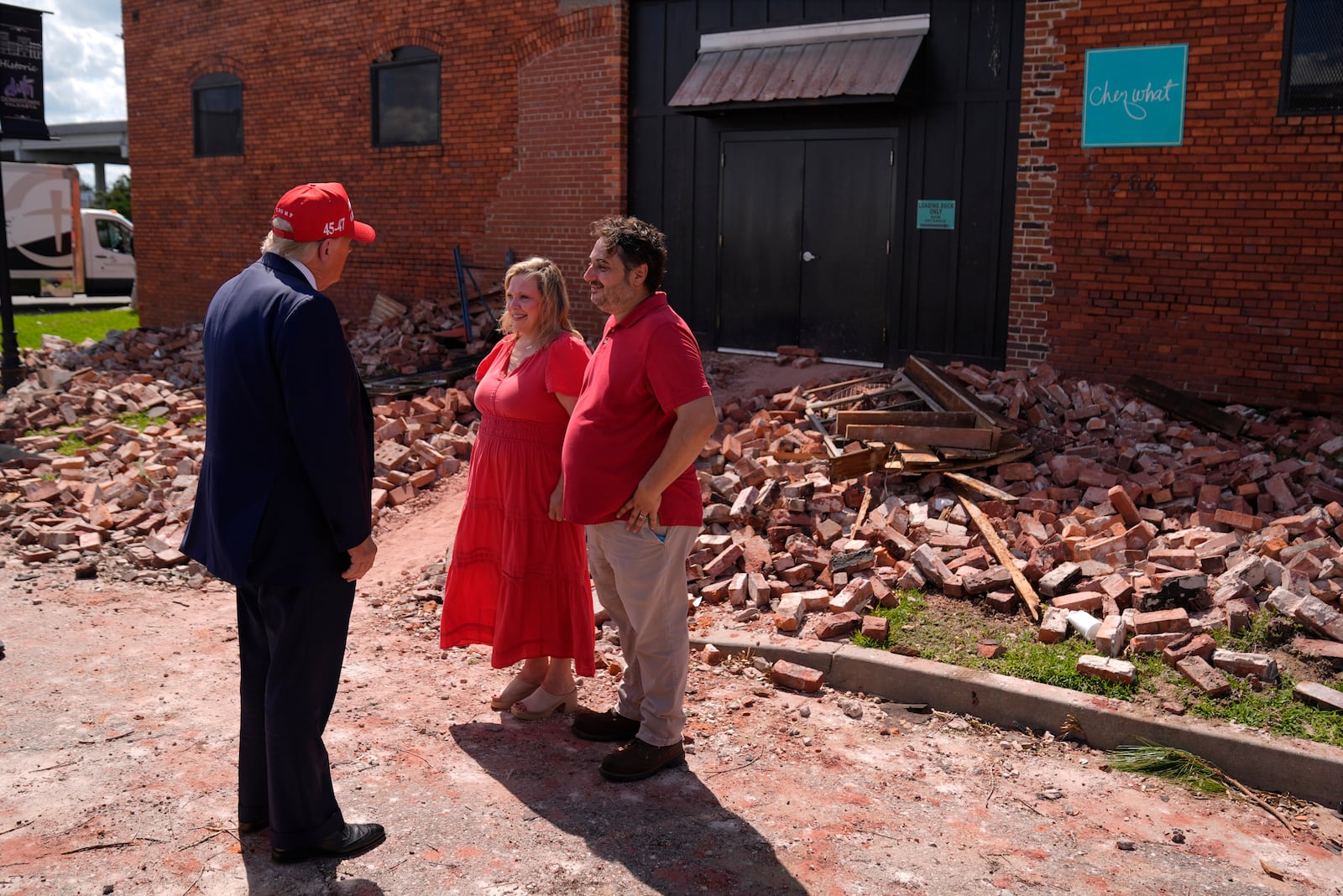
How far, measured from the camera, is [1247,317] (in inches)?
390

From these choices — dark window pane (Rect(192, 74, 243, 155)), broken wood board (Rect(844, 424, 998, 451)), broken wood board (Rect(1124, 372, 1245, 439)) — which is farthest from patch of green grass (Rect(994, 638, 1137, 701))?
dark window pane (Rect(192, 74, 243, 155))

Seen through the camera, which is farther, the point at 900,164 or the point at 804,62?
the point at 804,62

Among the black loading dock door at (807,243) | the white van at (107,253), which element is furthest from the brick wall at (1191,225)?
the white van at (107,253)

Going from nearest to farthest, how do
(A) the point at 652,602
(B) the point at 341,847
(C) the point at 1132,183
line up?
1. (B) the point at 341,847
2. (A) the point at 652,602
3. (C) the point at 1132,183

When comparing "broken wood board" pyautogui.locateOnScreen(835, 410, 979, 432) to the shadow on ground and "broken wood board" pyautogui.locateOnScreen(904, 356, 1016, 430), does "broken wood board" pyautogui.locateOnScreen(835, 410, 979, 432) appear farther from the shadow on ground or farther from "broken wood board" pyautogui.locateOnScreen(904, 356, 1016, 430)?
the shadow on ground

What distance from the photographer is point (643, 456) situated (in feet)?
14.0

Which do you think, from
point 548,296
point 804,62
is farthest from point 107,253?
point 548,296

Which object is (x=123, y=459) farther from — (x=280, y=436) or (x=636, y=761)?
(x=280, y=436)

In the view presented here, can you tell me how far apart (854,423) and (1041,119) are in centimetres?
413

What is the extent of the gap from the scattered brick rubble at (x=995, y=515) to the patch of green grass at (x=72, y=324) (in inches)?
398

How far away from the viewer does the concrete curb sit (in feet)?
14.8

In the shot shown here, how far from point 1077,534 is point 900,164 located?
602 cm

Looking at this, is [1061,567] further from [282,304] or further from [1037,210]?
[1037,210]

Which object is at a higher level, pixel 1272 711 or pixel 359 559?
pixel 359 559
